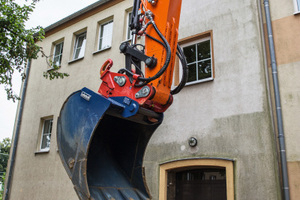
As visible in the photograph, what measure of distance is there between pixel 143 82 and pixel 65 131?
121 centimetres

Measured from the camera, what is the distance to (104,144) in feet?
15.3

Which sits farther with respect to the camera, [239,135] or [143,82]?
[239,135]

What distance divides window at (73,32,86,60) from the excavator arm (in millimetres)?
6966

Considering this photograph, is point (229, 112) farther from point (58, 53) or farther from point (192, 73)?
point (58, 53)

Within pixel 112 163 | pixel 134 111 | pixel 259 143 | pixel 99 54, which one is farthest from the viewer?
pixel 99 54

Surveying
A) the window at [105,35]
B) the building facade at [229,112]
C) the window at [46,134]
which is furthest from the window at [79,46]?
the window at [46,134]

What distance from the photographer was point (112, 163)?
4.62m

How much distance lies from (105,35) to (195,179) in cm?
619

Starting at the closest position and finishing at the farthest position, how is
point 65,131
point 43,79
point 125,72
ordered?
point 65,131 < point 125,72 < point 43,79

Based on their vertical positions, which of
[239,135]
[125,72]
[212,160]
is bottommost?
[212,160]

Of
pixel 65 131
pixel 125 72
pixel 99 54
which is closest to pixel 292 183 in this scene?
pixel 125 72

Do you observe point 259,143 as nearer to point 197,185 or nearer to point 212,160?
point 212,160

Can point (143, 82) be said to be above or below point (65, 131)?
above

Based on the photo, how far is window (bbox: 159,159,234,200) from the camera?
6523 mm
